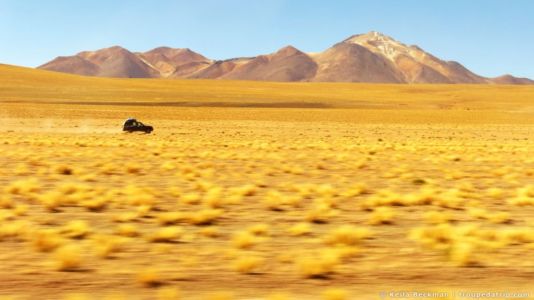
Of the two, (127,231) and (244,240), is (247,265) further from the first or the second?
(127,231)

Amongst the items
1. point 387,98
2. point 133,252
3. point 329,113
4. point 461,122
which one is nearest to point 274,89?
point 387,98

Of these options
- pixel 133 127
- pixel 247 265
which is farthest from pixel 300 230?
pixel 133 127

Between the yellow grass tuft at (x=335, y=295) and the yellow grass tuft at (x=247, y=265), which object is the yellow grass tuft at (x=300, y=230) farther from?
the yellow grass tuft at (x=335, y=295)

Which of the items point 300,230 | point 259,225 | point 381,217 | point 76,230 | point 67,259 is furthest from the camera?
point 381,217

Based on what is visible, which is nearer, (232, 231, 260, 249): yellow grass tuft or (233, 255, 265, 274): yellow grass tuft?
(233, 255, 265, 274): yellow grass tuft

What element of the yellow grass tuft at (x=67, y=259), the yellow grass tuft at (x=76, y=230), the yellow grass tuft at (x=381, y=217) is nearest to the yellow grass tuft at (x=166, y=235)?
the yellow grass tuft at (x=76, y=230)

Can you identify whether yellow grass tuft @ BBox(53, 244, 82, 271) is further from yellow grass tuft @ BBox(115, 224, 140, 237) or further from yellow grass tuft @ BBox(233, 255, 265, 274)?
yellow grass tuft @ BBox(233, 255, 265, 274)

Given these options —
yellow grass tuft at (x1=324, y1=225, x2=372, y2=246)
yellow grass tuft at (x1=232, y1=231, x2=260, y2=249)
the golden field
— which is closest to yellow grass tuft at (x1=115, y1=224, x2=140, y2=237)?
the golden field

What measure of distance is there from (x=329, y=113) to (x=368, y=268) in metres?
85.1

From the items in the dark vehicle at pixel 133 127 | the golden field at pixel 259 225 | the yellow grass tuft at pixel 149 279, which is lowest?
the dark vehicle at pixel 133 127

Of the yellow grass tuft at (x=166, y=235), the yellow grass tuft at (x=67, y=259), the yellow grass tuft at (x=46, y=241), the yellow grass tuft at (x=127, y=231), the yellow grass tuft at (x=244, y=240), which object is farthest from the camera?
the yellow grass tuft at (x=127, y=231)

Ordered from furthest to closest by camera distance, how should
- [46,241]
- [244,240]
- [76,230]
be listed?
[76,230] < [244,240] < [46,241]

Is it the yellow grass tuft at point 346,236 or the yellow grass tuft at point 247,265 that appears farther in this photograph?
the yellow grass tuft at point 346,236

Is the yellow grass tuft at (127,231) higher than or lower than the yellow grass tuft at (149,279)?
lower
